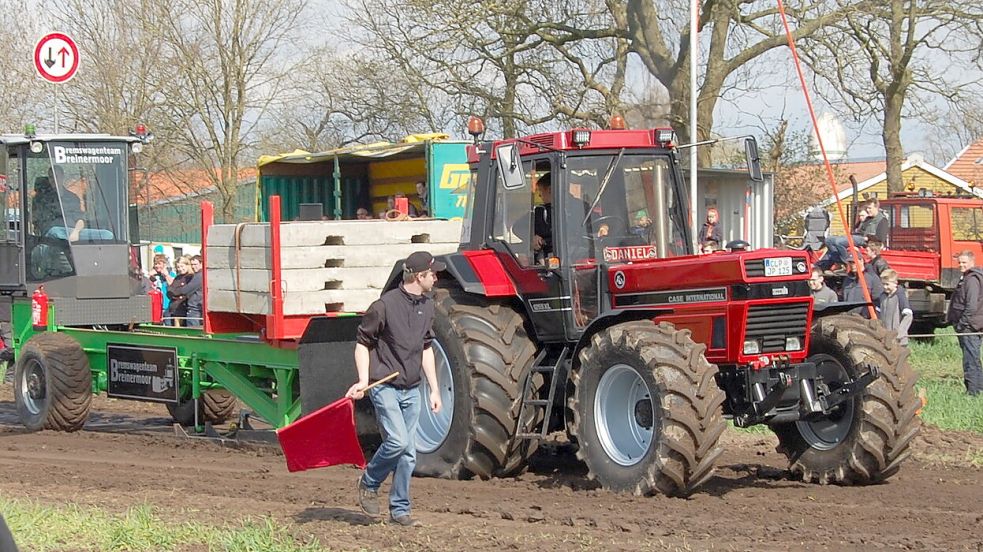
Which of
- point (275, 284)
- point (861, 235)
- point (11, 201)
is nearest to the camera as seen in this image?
point (275, 284)

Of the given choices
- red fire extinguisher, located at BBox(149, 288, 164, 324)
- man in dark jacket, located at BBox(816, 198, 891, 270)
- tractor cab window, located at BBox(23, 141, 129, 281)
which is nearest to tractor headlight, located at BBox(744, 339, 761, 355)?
man in dark jacket, located at BBox(816, 198, 891, 270)

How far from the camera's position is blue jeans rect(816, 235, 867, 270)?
14.5 metres

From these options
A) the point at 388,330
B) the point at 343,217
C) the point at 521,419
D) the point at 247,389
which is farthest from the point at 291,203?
the point at 388,330

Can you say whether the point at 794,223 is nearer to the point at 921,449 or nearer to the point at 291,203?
the point at 291,203

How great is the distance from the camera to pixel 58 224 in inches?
528

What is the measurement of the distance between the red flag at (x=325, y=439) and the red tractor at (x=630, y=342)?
1602 millimetres

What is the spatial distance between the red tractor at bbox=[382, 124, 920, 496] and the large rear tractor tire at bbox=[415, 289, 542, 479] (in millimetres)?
13

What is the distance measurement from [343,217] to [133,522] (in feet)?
40.0

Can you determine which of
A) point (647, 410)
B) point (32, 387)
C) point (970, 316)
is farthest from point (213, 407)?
point (970, 316)

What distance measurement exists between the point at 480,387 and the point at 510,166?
5.35 feet

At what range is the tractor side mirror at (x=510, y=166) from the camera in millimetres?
8469

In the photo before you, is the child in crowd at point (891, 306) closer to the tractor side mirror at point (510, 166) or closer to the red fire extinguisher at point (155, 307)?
the tractor side mirror at point (510, 166)

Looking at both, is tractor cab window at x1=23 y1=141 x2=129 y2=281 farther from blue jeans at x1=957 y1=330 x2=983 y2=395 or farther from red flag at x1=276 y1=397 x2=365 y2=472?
blue jeans at x1=957 y1=330 x2=983 y2=395

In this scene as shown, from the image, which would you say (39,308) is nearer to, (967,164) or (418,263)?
(418,263)
